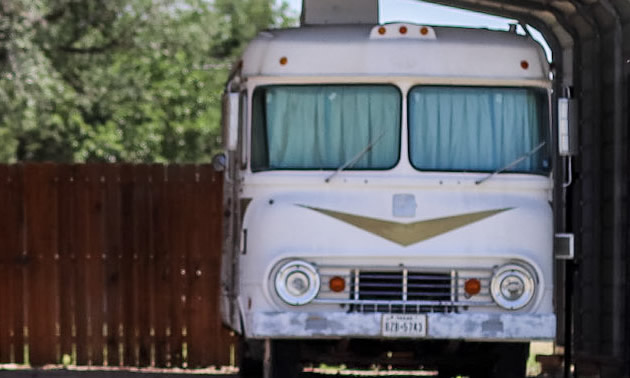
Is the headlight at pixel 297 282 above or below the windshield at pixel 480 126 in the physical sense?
below

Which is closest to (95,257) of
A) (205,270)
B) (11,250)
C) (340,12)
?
(11,250)

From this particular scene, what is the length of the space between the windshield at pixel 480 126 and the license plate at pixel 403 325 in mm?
1312

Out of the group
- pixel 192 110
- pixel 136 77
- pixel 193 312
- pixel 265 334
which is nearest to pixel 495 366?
pixel 265 334

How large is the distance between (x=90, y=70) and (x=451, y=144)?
25928mm

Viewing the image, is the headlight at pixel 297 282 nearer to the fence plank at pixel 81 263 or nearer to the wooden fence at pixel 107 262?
the wooden fence at pixel 107 262

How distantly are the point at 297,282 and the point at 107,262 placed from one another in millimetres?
5475

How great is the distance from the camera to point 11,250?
53.9 feet

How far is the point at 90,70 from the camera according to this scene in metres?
36.9

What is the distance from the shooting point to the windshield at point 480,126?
11.9 meters

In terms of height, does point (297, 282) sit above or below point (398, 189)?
below

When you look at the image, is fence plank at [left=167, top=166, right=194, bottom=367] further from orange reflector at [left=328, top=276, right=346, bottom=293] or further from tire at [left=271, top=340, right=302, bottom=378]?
orange reflector at [left=328, top=276, right=346, bottom=293]

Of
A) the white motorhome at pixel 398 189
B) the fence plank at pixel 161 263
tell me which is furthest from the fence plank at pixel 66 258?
the white motorhome at pixel 398 189

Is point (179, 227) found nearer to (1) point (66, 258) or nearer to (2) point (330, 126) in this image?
(1) point (66, 258)

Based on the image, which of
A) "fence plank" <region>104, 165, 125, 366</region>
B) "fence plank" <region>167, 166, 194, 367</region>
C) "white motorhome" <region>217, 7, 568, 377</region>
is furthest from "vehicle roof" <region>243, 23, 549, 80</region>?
"fence plank" <region>104, 165, 125, 366</region>
